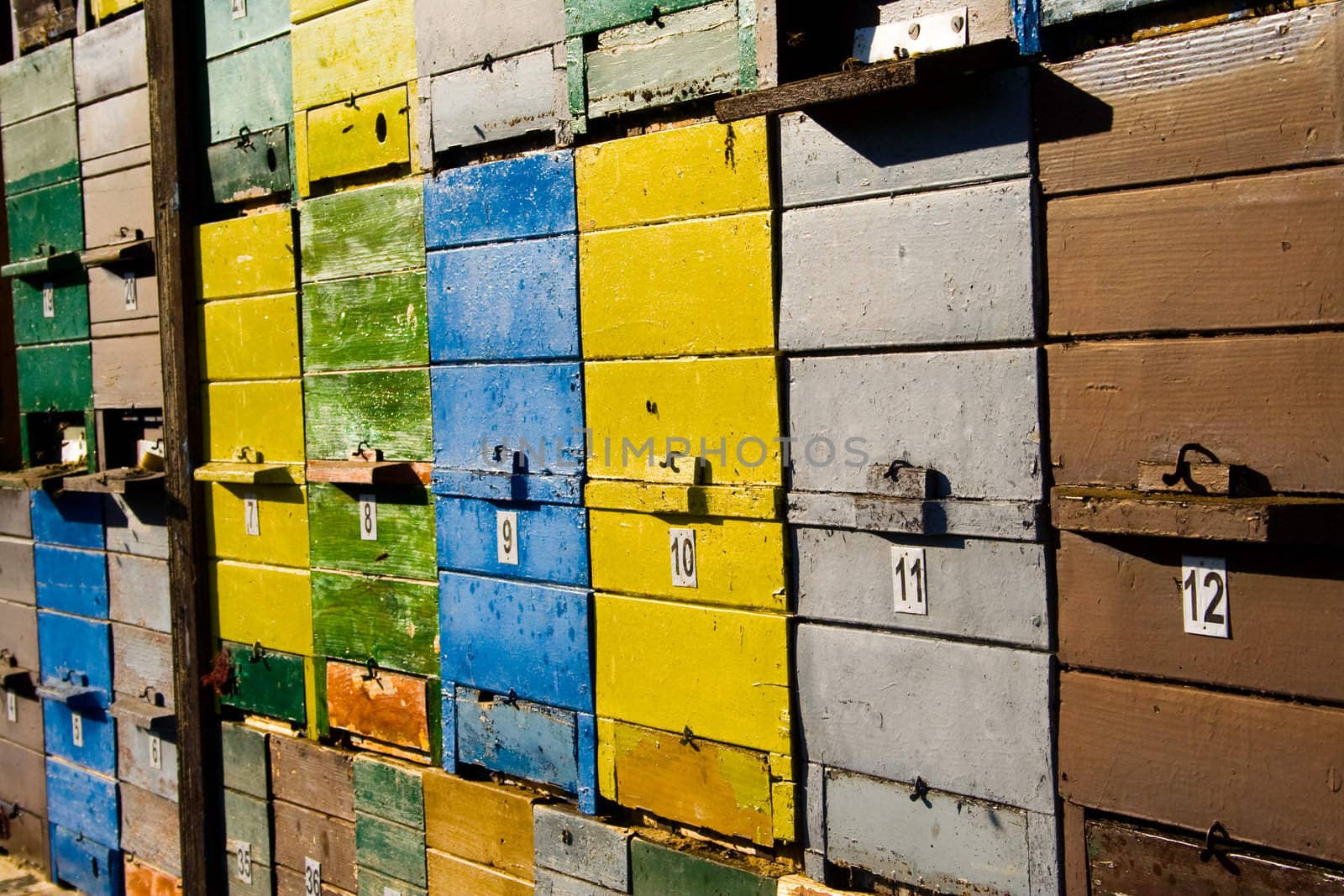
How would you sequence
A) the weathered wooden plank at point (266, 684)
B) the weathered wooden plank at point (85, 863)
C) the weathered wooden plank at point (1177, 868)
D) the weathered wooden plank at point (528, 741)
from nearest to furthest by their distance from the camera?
the weathered wooden plank at point (1177, 868)
the weathered wooden plank at point (528, 741)
the weathered wooden plank at point (266, 684)
the weathered wooden plank at point (85, 863)

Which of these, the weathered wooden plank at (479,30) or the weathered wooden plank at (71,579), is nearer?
the weathered wooden plank at (479,30)

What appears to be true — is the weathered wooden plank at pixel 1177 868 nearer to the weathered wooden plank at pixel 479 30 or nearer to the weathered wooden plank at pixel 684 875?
the weathered wooden plank at pixel 684 875

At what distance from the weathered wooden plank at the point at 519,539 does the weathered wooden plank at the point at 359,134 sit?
4.70 feet

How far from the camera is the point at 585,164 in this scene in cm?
391

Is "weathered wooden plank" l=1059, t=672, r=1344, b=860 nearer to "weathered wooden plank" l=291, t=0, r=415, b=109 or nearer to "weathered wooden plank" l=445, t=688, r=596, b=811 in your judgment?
"weathered wooden plank" l=445, t=688, r=596, b=811

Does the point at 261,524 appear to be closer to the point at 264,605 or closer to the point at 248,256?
the point at 264,605

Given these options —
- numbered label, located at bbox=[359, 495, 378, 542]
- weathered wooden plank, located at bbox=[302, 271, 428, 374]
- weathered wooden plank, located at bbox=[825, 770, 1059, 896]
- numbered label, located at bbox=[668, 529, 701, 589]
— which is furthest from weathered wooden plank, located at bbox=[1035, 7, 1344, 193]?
numbered label, located at bbox=[359, 495, 378, 542]

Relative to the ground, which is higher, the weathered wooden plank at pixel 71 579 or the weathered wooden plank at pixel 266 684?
the weathered wooden plank at pixel 71 579

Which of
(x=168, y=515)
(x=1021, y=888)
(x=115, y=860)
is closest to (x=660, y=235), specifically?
(x=1021, y=888)

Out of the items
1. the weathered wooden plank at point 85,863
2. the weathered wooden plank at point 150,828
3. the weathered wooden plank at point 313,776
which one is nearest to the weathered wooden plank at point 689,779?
the weathered wooden plank at point 313,776

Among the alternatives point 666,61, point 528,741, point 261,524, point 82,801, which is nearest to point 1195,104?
point 666,61

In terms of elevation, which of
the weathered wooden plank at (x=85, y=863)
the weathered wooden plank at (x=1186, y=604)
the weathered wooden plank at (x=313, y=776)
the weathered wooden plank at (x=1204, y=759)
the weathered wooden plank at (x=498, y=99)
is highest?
the weathered wooden plank at (x=498, y=99)

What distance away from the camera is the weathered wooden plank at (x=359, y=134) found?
4566 mm

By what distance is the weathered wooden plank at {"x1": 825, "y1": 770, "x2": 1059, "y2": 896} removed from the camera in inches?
122
